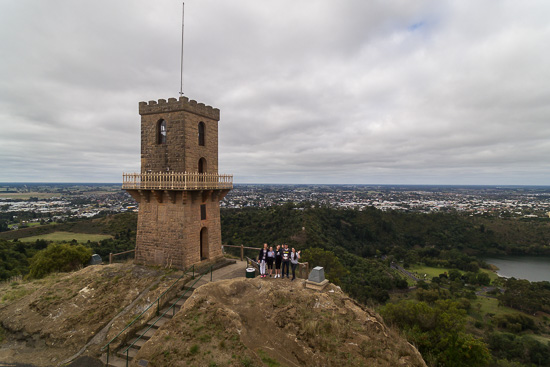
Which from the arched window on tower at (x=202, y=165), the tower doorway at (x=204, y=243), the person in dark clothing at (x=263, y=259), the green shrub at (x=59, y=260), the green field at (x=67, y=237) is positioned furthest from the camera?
the green field at (x=67, y=237)

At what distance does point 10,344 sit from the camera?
11211mm

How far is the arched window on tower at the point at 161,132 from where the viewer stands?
14.9 m

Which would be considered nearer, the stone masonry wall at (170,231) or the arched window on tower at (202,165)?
the stone masonry wall at (170,231)

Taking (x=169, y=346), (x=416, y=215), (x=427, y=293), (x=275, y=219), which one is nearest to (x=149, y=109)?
(x=169, y=346)

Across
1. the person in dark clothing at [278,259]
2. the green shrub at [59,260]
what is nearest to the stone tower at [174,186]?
the person in dark clothing at [278,259]

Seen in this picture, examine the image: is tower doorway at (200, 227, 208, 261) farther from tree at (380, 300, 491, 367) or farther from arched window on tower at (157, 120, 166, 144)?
tree at (380, 300, 491, 367)

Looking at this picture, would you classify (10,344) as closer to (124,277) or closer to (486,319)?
(124,277)

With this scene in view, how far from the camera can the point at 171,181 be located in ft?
44.4

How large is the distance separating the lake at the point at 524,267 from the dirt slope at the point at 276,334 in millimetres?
69922

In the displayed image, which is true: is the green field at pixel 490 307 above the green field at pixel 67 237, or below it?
below

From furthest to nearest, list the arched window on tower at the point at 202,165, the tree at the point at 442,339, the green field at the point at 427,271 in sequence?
the green field at the point at 427,271, the tree at the point at 442,339, the arched window on tower at the point at 202,165

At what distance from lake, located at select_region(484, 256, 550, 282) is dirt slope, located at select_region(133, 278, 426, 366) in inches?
2753

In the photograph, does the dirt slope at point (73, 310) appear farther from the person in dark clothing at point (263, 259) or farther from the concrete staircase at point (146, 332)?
the person in dark clothing at point (263, 259)

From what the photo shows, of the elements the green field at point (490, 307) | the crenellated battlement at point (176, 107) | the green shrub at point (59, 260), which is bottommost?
the green field at point (490, 307)
